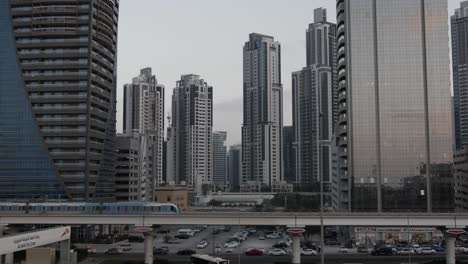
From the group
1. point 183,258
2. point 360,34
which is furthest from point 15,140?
point 360,34

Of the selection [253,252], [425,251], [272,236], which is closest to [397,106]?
Result: [425,251]

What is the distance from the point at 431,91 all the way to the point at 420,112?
4.67 m

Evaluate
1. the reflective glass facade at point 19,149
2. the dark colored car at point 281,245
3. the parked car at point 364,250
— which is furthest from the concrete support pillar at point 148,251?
the reflective glass facade at point 19,149

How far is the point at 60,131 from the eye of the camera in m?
117

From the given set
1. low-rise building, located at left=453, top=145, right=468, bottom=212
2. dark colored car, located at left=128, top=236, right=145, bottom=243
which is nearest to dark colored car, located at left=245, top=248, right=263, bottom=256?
dark colored car, located at left=128, top=236, right=145, bottom=243

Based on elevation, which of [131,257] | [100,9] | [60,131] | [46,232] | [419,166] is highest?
[100,9]

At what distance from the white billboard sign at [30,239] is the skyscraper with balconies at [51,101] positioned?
62113mm

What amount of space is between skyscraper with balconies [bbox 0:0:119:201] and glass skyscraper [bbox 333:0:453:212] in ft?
196

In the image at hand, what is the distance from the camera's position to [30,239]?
1935 inches

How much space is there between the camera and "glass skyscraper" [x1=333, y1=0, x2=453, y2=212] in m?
97.0

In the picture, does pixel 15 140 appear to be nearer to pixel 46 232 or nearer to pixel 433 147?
pixel 46 232

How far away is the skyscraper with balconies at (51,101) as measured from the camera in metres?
116

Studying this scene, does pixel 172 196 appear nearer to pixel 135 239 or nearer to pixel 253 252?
pixel 135 239

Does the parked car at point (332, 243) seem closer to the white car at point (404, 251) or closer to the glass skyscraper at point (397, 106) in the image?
the glass skyscraper at point (397, 106)
